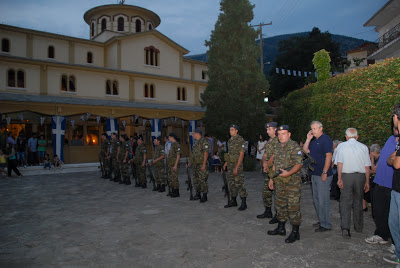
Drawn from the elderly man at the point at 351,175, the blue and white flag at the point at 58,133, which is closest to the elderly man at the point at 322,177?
the elderly man at the point at 351,175

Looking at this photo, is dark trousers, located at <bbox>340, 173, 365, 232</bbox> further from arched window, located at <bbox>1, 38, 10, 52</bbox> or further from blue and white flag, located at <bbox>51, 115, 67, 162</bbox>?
arched window, located at <bbox>1, 38, 10, 52</bbox>

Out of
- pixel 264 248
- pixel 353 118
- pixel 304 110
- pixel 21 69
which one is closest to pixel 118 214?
pixel 264 248

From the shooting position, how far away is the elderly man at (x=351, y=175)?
15.4ft

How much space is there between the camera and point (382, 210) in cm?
433

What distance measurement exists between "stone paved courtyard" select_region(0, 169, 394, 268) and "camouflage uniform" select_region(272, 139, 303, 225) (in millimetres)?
471

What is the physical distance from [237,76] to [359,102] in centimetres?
737

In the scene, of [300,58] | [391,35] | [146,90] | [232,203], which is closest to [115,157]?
[232,203]

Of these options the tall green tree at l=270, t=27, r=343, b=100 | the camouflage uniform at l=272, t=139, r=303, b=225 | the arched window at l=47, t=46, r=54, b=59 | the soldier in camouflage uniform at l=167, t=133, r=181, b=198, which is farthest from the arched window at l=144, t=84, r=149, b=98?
the tall green tree at l=270, t=27, r=343, b=100

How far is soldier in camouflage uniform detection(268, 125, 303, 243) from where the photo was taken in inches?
177

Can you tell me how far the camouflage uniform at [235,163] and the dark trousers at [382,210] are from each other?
9.43ft

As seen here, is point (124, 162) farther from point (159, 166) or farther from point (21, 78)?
point (21, 78)

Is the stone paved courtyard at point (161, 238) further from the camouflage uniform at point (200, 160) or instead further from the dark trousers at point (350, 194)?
the camouflage uniform at point (200, 160)

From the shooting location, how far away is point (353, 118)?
966cm

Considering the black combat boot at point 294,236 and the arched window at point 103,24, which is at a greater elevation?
the arched window at point 103,24
